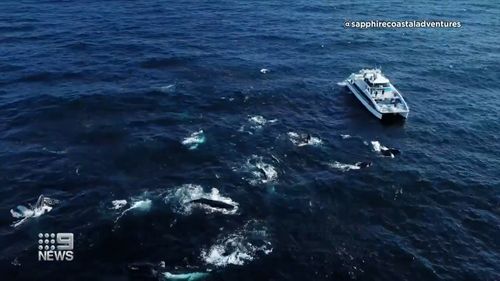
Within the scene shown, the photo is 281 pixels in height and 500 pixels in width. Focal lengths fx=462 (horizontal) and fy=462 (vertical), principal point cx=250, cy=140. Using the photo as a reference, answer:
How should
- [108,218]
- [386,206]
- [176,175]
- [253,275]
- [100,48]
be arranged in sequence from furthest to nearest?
[100,48]
[176,175]
[386,206]
[108,218]
[253,275]

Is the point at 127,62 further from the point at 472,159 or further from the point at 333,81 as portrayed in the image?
the point at 472,159

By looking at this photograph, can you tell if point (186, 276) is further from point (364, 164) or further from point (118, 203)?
point (364, 164)

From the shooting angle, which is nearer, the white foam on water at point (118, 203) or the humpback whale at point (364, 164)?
the white foam on water at point (118, 203)

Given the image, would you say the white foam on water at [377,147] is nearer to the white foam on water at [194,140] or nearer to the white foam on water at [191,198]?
the white foam on water at [191,198]

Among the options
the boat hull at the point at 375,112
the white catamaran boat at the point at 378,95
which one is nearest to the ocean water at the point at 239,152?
the boat hull at the point at 375,112

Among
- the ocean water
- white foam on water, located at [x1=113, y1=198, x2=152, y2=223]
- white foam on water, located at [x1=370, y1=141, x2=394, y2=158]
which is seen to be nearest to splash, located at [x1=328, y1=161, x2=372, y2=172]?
the ocean water

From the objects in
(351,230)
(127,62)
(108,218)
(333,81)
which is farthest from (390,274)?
(127,62)
